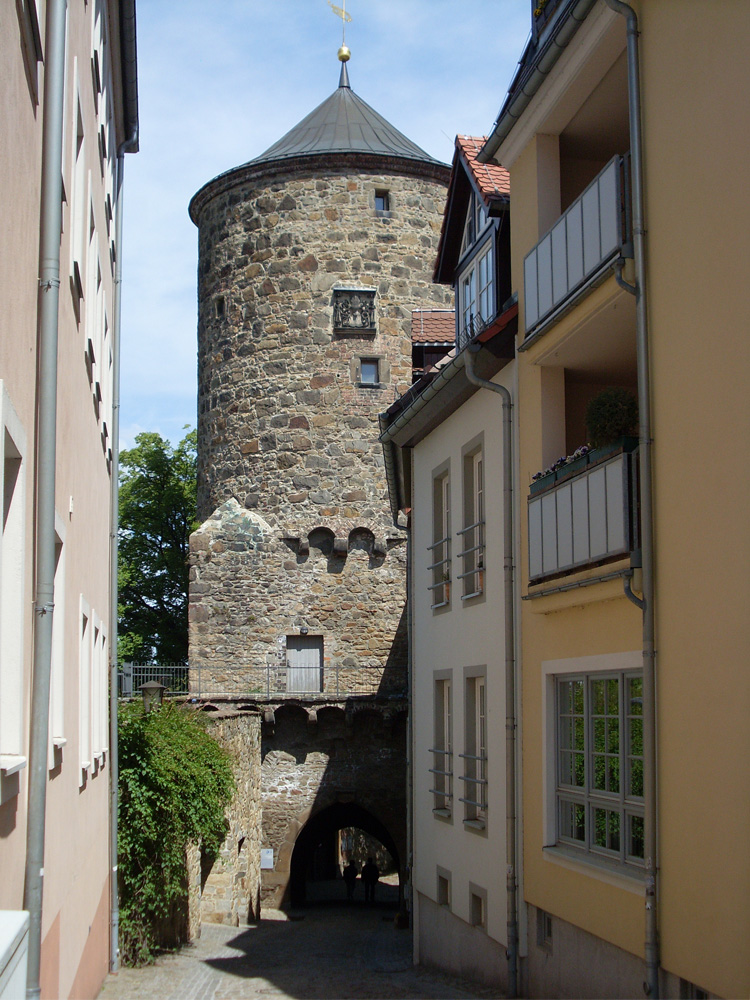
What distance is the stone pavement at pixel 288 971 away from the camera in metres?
12.3

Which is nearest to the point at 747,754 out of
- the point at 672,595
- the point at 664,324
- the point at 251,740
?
the point at 672,595

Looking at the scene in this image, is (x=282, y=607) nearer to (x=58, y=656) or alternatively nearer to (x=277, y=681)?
(x=277, y=681)

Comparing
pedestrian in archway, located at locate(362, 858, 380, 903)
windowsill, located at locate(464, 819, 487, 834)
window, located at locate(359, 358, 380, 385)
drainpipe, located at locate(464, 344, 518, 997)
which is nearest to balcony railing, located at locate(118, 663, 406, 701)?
window, located at locate(359, 358, 380, 385)

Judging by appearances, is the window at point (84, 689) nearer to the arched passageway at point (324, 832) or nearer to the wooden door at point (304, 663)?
the wooden door at point (304, 663)

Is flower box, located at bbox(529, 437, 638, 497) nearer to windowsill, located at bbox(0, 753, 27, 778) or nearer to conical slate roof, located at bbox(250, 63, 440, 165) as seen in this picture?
windowsill, located at bbox(0, 753, 27, 778)

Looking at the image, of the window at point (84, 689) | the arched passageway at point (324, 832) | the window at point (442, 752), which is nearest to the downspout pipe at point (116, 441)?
the window at point (84, 689)

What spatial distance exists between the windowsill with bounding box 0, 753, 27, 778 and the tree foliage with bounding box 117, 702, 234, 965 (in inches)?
361

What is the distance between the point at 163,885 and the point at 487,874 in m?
4.58

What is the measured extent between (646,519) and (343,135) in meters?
21.5

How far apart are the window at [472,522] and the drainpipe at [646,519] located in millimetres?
4329

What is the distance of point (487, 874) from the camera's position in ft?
37.7

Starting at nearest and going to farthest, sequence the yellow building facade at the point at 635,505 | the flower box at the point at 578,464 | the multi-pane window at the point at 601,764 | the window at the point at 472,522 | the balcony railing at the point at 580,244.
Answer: the yellow building facade at the point at 635,505 < the flower box at the point at 578,464 < the multi-pane window at the point at 601,764 < the balcony railing at the point at 580,244 < the window at the point at 472,522

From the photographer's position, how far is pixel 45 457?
19.1 ft

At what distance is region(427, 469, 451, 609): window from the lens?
45.2 feet
